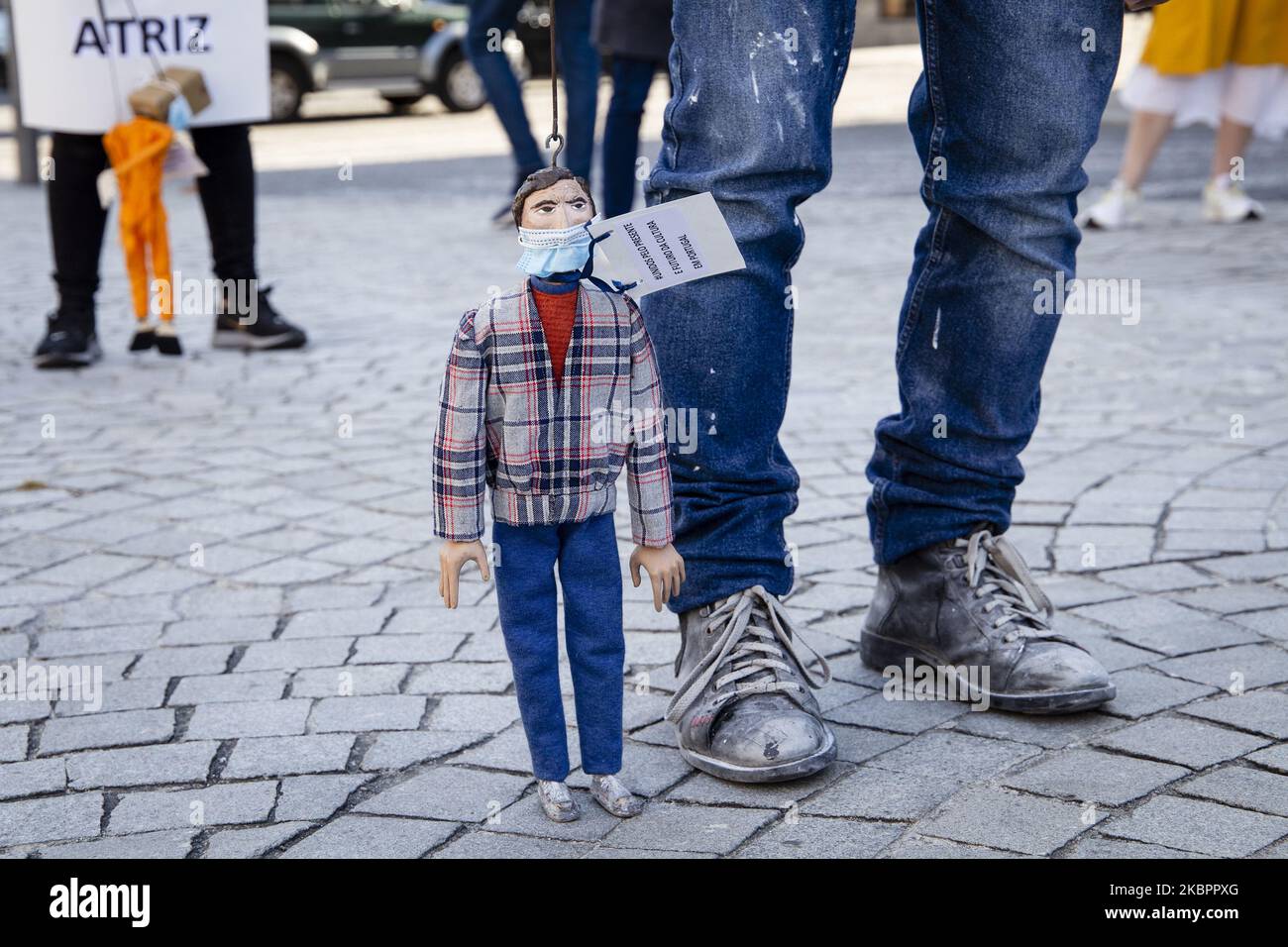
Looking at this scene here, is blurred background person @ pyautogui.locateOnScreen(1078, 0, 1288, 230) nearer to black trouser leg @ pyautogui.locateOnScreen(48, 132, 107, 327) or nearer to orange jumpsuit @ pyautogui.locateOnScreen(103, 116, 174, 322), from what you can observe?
orange jumpsuit @ pyautogui.locateOnScreen(103, 116, 174, 322)

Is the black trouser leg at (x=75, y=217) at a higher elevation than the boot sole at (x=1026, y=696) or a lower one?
higher

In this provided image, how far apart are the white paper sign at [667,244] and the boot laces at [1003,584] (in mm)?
854

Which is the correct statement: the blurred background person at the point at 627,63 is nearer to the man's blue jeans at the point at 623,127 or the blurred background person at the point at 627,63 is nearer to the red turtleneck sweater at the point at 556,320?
the man's blue jeans at the point at 623,127

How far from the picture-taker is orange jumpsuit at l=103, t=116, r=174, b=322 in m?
5.34

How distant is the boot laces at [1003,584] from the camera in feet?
8.89

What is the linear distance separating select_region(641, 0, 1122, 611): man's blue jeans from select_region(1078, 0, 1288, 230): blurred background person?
18.2ft

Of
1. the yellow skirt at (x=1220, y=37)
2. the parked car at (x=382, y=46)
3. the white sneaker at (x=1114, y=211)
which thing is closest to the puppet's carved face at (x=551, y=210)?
the white sneaker at (x=1114, y=211)

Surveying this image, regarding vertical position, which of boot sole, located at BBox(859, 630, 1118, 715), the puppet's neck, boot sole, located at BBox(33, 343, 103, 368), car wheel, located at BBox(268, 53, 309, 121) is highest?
car wheel, located at BBox(268, 53, 309, 121)

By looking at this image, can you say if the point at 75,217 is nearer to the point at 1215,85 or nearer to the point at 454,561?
the point at 454,561

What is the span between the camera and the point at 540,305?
81.0 inches

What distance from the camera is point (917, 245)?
9.24 ft

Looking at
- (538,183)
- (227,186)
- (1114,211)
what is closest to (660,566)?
(538,183)

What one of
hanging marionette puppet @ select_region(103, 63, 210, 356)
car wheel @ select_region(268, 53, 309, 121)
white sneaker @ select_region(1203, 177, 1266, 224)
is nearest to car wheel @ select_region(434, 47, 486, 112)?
car wheel @ select_region(268, 53, 309, 121)
